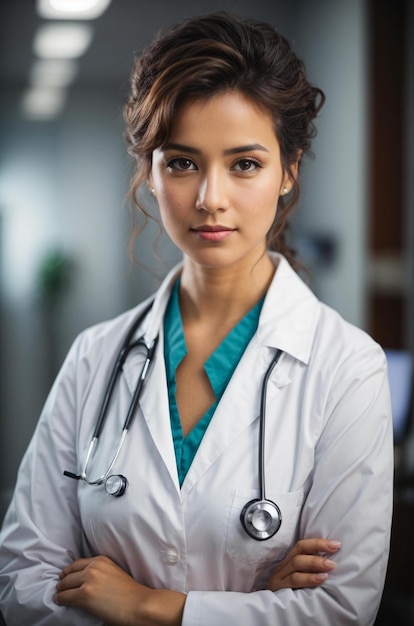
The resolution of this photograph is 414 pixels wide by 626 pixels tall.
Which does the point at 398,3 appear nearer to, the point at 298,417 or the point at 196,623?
the point at 298,417

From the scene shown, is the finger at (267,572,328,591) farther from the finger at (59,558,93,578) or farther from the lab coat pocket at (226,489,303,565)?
the finger at (59,558,93,578)

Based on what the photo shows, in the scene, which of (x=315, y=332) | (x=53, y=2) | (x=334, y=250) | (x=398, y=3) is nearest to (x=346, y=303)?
(x=334, y=250)

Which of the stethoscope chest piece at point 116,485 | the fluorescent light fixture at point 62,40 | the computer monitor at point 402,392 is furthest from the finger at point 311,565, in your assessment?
the fluorescent light fixture at point 62,40

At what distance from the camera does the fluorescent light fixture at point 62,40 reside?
4102mm

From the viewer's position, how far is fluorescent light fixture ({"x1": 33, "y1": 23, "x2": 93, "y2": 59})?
161 inches

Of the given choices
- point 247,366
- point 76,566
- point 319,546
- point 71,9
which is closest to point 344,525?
point 319,546

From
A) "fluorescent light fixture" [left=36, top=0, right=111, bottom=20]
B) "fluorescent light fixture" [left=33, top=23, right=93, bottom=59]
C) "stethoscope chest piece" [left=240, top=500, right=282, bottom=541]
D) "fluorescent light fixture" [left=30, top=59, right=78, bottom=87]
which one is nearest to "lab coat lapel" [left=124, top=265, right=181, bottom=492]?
"stethoscope chest piece" [left=240, top=500, right=282, bottom=541]

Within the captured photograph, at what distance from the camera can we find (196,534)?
104 centimetres

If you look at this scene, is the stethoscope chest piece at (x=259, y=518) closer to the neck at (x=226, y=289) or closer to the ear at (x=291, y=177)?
the neck at (x=226, y=289)

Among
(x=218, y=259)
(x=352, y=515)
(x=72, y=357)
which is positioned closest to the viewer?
(x=352, y=515)

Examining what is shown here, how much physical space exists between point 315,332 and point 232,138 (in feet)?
1.13

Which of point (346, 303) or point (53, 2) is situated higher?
point (53, 2)

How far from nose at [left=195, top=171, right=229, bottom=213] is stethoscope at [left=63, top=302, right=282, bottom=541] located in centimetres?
26

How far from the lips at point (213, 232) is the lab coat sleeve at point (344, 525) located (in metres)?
0.29
